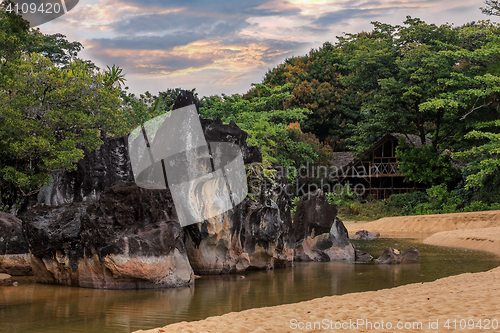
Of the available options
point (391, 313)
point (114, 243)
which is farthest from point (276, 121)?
point (391, 313)

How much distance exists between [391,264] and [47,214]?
32.4ft

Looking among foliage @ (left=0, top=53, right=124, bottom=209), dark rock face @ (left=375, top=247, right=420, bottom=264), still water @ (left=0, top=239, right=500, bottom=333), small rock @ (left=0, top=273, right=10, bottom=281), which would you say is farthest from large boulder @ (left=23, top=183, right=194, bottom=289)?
dark rock face @ (left=375, top=247, right=420, bottom=264)

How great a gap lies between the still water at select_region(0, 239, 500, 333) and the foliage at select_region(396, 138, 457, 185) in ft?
47.7

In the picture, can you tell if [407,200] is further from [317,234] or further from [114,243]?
[114,243]

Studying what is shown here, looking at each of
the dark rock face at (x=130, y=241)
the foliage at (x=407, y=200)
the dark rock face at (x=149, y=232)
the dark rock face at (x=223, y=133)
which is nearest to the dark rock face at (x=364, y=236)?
the dark rock face at (x=149, y=232)

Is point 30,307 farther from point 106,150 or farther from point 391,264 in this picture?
point 391,264

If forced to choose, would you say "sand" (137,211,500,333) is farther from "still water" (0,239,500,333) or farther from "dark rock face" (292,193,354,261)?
"dark rock face" (292,193,354,261)

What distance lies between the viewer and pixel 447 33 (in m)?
29.2

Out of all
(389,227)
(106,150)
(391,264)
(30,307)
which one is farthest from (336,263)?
(389,227)

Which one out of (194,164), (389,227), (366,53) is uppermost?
(366,53)

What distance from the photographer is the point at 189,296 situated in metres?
9.29

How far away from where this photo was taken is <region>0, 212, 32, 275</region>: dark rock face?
11719 millimetres

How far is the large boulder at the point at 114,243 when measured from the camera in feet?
31.5

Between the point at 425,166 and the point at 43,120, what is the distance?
22563 mm
